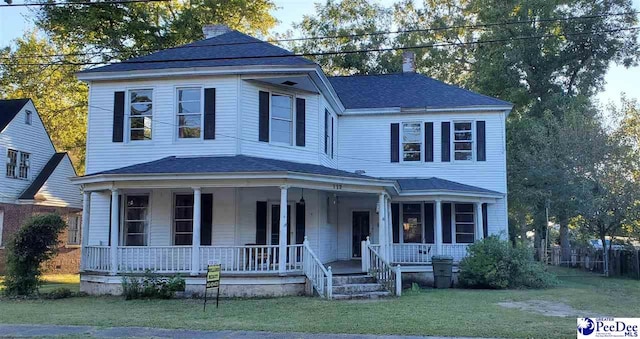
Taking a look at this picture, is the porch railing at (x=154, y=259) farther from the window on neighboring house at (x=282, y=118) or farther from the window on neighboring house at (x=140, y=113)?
the window on neighboring house at (x=282, y=118)

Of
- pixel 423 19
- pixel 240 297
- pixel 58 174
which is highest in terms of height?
pixel 423 19

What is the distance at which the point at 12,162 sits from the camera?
24969mm

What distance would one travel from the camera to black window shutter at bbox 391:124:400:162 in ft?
70.1

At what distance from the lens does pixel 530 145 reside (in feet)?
93.1

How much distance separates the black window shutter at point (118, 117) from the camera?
55.8ft

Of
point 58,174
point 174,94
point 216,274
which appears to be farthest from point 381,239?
point 58,174

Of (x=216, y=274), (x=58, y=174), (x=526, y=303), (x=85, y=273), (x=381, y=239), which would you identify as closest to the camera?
(x=216, y=274)

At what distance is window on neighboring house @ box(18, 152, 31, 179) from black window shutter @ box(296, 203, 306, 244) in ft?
49.9

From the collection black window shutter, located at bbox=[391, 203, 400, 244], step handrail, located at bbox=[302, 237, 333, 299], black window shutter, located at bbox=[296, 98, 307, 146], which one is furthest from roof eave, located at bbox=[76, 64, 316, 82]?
black window shutter, located at bbox=[391, 203, 400, 244]

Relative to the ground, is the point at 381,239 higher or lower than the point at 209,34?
lower

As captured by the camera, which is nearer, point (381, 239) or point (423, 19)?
point (381, 239)

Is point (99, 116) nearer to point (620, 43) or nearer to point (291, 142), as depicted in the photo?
point (291, 142)

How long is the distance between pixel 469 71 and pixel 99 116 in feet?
87.5

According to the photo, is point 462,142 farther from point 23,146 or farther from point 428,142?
point 23,146
